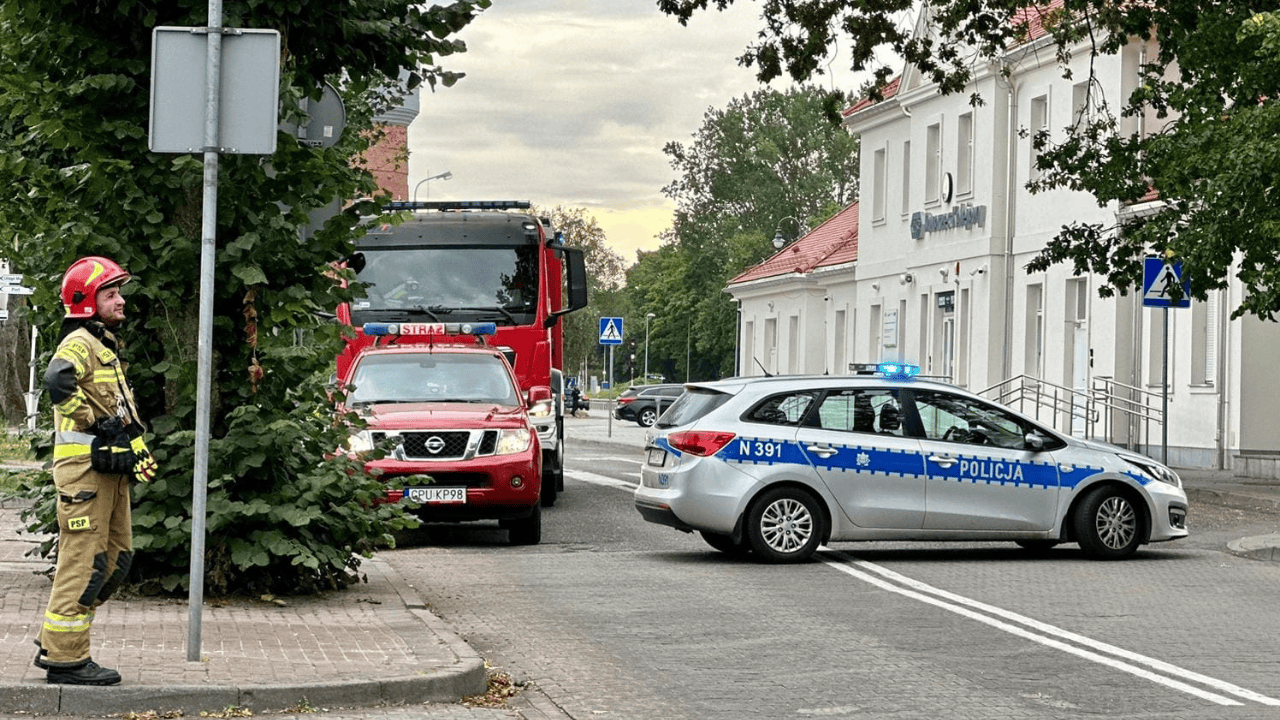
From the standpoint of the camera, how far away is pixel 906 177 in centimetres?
5088

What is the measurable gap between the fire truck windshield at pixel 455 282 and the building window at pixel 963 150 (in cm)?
2414

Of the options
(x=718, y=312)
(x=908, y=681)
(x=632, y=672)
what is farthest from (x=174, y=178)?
(x=718, y=312)

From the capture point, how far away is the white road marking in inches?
364

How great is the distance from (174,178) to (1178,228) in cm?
1655

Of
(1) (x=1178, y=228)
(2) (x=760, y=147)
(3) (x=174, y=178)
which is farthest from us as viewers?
(2) (x=760, y=147)

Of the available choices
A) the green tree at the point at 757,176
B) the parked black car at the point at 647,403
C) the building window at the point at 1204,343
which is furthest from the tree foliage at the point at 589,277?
the building window at the point at 1204,343

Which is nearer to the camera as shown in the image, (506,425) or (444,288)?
(506,425)

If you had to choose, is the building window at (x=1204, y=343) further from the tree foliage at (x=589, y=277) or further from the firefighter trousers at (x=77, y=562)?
the tree foliage at (x=589, y=277)

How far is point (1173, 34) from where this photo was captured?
2547 cm

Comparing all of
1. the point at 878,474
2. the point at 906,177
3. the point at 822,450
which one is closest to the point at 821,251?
the point at 906,177

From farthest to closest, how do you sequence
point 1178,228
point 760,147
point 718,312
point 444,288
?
point 718,312 → point 760,147 → point 1178,228 → point 444,288

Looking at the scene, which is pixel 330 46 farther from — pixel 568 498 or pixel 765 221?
pixel 765 221

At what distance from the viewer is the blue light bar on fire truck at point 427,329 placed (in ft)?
70.8

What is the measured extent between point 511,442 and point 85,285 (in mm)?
8844
